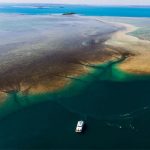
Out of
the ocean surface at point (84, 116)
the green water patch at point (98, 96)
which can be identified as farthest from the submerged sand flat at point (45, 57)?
the ocean surface at point (84, 116)

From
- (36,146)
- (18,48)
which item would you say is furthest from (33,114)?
(18,48)

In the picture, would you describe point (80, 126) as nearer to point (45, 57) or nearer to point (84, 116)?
point (84, 116)

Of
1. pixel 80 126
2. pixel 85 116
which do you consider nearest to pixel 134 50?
pixel 85 116

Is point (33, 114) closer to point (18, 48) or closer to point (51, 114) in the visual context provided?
point (51, 114)

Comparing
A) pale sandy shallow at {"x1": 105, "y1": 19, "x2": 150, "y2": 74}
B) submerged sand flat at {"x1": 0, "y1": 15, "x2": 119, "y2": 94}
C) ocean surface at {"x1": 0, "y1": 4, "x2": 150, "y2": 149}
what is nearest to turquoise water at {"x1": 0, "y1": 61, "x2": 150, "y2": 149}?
ocean surface at {"x1": 0, "y1": 4, "x2": 150, "y2": 149}

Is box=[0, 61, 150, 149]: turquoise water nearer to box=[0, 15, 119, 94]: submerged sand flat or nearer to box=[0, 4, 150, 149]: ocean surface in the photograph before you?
box=[0, 4, 150, 149]: ocean surface
